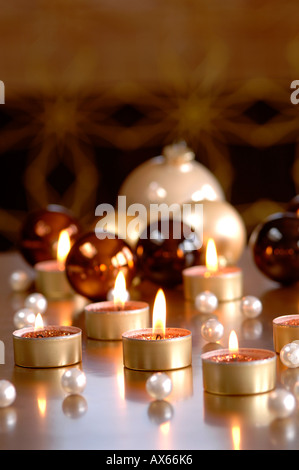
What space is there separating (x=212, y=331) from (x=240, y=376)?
7.1 inches

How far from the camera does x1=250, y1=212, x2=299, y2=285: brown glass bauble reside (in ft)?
3.80

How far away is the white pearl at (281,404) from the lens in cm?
59

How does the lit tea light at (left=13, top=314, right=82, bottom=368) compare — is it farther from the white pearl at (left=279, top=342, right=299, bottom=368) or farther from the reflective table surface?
the white pearl at (left=279, top=342, right=299, bottom=368)

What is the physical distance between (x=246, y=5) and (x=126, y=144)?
603mm

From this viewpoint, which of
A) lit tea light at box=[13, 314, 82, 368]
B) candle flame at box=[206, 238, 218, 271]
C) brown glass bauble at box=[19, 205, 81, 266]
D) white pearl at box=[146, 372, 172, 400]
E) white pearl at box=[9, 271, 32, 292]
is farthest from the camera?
brown glass bauble at box=[19, 205, 81, 266]

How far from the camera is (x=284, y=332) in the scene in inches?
30.9

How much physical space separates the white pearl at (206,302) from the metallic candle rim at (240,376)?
33 cm

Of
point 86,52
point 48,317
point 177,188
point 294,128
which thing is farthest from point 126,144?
point 48,317

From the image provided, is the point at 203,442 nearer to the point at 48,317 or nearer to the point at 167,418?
the point at 167,418

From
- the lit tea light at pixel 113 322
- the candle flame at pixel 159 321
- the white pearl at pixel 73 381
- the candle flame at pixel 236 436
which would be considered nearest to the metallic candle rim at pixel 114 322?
the lit tea light at pixel 113 322

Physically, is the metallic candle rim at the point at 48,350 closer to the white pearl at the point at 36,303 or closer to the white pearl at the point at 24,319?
the white pearl at the point at 24,319

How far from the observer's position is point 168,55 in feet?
8.70

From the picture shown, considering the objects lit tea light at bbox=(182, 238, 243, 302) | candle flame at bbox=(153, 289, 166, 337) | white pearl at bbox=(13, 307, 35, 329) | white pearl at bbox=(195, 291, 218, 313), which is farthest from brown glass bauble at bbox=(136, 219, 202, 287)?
candle flame at bbox=(153, 289, 166, 337)

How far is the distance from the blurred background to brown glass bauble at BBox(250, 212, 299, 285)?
1416 mm
